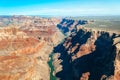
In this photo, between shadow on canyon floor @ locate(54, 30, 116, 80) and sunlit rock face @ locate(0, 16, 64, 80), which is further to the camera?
shadow on canyon floor @ locate(54, 30, 116, 80)

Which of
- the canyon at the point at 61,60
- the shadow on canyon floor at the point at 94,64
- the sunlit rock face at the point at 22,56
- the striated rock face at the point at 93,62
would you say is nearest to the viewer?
the striated rock face at the point at 93,62

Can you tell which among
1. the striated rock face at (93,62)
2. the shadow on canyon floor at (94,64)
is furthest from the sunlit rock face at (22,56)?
the shadow on canyon floor at (94,64)

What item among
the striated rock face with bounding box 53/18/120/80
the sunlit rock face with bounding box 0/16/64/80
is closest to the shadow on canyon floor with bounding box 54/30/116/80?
the striated rock face with bounding box 53/18/120/80

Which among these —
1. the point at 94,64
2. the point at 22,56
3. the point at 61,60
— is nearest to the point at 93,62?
the point at 94,64

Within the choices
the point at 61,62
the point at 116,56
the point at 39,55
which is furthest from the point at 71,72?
the point at 39,55

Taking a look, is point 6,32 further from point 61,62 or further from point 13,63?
point 13,63

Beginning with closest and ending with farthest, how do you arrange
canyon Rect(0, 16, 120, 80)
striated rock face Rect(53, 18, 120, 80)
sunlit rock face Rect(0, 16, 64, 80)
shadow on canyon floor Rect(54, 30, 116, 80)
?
striated rock face Rect(53, 18, 120, 80) → canyon Rect(0, 16, 120, 80) → sunlit rock face Rect(0, 16, 64, 80) → shadow on canyon floor Rect(54, 30, 116, 80)

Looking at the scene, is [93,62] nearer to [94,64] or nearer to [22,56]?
[94,64]

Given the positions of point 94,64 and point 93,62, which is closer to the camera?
point 94,64

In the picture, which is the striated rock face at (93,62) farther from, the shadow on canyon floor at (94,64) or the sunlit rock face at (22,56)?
the sunlit rock face at (22,56)

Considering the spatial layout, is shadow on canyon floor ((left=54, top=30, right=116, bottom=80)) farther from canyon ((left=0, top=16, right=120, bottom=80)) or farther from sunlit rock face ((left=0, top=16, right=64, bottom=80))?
sunlit rock face ((left=0, top=16, right=64, bottom=80))
